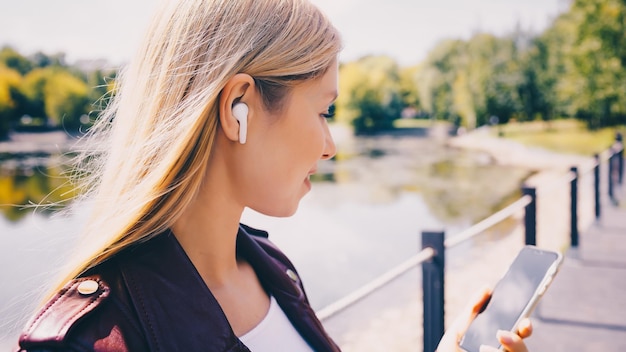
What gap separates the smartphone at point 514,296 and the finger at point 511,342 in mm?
145

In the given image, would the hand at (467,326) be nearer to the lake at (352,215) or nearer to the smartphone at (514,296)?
the smartphone at (514,296)

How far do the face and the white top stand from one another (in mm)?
242

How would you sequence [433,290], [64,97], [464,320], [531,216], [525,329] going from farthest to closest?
[64,97] < [531,216] < [433,290] < [464,320] < [525,329]

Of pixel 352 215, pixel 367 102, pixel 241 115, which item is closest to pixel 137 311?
pixel 241 115

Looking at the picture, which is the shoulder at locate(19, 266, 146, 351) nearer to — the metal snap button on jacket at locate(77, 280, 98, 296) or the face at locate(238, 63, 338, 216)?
the metal snap button on jacket at locate(77, 280, 98, 296)

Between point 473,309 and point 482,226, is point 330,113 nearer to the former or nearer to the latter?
point 473,309

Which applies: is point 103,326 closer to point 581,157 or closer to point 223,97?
point 223,97

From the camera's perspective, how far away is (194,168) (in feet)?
3.15

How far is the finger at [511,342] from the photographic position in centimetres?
Answer: 110

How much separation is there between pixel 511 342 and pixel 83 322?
0.81m

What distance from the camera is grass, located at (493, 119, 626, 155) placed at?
1400 inches

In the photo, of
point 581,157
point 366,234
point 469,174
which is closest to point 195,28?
point 366,234

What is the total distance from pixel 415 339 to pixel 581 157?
105 ft

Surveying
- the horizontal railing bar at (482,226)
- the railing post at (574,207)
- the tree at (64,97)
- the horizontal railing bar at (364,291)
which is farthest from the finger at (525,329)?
the tree at (64,97)
